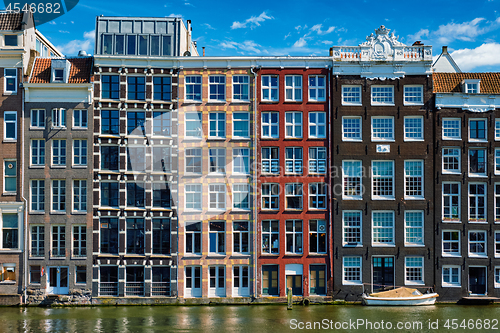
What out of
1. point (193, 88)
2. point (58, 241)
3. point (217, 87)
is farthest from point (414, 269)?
point (58, 241)

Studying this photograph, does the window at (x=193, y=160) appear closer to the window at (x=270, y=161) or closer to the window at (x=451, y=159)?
the window at (x=270, y=161)

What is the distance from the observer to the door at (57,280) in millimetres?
33844

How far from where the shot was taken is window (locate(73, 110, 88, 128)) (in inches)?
1355

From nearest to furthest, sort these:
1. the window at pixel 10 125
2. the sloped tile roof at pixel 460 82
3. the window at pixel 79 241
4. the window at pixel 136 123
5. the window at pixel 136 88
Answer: the window at pixel 79 241 < the window at pixel 10 125 < the window at pixel 136 123 < the window at pixel 136 88 < the sloped tile roof at pixel 460 82

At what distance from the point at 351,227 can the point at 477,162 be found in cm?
1181

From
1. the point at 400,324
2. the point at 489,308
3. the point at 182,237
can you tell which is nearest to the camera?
the point at 400,324

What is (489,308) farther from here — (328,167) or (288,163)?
(288,163)

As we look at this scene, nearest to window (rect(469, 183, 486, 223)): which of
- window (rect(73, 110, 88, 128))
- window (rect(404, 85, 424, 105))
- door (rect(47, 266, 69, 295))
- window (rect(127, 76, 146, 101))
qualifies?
window (rect(404, 85, 424, 105))

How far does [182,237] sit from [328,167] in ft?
43.6

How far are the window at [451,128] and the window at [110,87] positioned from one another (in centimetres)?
2716

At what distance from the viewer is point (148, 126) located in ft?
113

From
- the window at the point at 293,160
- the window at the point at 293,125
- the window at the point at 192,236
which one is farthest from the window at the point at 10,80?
the window at the point at 293,160

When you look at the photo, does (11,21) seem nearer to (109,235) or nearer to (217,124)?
(217,124)

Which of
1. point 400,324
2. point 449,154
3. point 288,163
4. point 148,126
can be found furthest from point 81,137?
point 449,154
